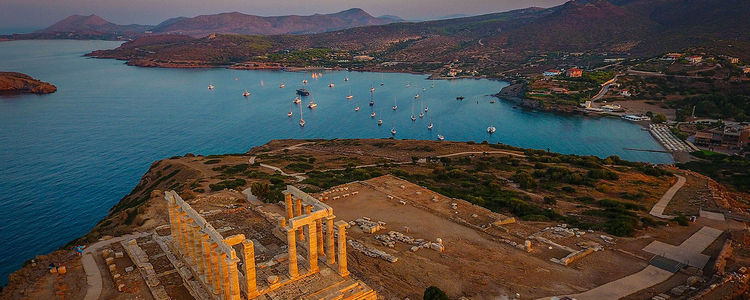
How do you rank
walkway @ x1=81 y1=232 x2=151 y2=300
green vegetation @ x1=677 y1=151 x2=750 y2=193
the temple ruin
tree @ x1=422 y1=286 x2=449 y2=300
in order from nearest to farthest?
the temple ruin → tree @ x1=422 y1=286 x2=449 y2=300 → walkway @ x1=81 y1=232 x2=151 y2=300 → green vegetation @ x1=677 y1=151 x2=750 y2=193

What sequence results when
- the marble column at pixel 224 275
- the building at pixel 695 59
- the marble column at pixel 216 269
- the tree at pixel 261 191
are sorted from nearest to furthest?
the marble column at pixel 224 275 < the marble column at pixel 216 269 < the tree at pixel 261 191 < the building at pixel 695 59

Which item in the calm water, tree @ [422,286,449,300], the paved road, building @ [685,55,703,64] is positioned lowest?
the calm water

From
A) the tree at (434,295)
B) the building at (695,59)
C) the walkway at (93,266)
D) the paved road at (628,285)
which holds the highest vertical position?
the building at (695,59)

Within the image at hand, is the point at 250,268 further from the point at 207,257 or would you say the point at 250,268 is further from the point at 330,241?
the point at 330,241

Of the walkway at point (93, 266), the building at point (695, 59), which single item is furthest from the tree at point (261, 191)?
the building at point (695, 59)

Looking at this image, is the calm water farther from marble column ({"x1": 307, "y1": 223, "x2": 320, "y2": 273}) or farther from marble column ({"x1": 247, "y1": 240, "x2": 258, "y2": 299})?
marble column ({"x1": 307, "y1": 223, "x2": 320, "y2": 273})

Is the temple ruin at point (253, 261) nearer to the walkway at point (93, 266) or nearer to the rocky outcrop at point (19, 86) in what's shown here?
the walkway at point (93, 266)

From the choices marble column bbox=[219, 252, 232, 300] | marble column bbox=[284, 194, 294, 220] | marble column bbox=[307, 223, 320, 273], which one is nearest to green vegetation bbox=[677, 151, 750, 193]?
marble column bbox=[284, 194, 294, 220]
